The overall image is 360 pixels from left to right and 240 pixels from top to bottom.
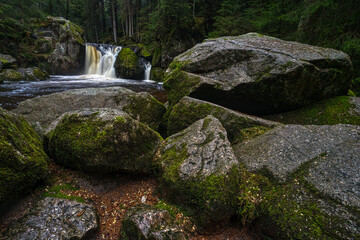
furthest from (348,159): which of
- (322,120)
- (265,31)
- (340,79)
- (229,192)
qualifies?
(265,31)

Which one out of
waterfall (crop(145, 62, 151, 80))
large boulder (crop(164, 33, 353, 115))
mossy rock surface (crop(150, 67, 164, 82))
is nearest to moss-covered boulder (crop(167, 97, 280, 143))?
large boulder (crop(164, 33, 353, 115))

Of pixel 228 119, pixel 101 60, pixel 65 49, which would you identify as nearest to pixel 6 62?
pixel 65 49

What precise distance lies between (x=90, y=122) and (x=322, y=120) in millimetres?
6061

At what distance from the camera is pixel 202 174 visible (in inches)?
112

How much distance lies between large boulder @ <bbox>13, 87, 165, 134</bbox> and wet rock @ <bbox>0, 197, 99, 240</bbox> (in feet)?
11.0

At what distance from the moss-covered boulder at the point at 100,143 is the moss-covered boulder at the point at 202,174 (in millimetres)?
500

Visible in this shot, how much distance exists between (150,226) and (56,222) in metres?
1.27

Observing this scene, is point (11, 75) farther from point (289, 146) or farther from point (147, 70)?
point (289, 146)

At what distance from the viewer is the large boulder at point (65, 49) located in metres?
24.2

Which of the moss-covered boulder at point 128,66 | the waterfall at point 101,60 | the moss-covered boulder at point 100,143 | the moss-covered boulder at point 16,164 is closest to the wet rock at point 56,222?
the moss-covered boulder at point 16,164

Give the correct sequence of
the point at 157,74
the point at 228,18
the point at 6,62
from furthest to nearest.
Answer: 1. the point at 157,74
2. the point at 228,18
3. the point at 6,62

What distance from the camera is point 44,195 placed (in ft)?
8.76

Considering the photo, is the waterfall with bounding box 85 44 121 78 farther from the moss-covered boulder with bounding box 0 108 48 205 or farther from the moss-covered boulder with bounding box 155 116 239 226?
the moss-covered boulder with bounding box 155 116 239 226

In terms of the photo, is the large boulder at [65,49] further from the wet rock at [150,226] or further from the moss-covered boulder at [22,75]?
the wet rock at [150,226]
